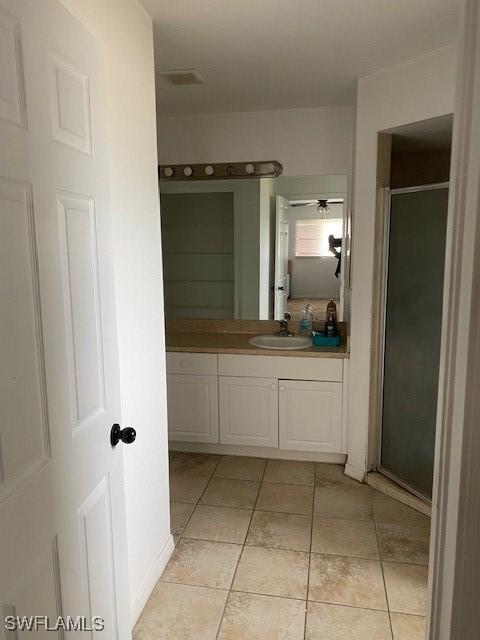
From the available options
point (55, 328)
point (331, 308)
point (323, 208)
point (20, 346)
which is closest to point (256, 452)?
point (331, 308)

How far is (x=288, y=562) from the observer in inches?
90.7

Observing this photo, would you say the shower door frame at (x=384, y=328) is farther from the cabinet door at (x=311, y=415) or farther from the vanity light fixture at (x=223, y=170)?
the vanity light fixture at (x=223, y=170)

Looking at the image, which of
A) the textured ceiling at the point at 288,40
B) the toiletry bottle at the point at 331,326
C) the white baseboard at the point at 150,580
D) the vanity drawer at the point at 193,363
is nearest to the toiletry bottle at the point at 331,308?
the toiletry bottle at the point at 331,326

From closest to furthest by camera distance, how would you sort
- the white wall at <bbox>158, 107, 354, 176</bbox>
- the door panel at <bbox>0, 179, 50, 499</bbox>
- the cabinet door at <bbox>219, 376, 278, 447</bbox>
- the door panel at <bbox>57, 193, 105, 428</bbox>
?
the door panel at <bbox>0, 179, 50, 499</bbox> < the door panel at <bbox>57, 193, 105, 428</bbox> < the cabinet door at <bbox>219, 376, 278, 447</bbox> < the white wall at <bbox>158, 107, 354, 176</bbox>

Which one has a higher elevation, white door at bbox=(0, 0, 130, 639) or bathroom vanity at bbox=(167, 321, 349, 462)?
white door at bbox=(0, 0, 130, 639)

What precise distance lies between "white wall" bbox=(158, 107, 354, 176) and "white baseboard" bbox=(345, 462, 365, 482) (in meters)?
2.02

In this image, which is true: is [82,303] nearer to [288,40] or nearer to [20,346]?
[20,346]

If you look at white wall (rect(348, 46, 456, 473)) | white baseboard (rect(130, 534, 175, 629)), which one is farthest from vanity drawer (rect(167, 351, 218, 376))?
white baseboard (rect(130, 534, 175, 629))

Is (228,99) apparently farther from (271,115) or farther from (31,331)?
(31,331)

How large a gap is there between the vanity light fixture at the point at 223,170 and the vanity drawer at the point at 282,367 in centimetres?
133

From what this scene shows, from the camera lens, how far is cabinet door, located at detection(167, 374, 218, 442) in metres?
3.34

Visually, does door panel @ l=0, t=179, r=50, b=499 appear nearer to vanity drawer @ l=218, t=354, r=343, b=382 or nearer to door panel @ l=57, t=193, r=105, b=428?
door panel @ l=57, t=193, r=105, b=428

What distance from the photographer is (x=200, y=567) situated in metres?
2.27

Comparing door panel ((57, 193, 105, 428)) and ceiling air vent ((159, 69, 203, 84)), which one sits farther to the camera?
ceiling air vent ((159, 69, 203, 84))
